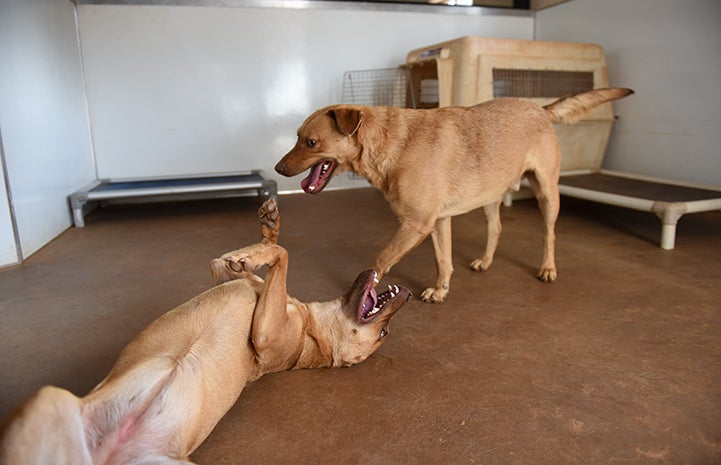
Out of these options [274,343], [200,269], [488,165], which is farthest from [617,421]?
[200,269]

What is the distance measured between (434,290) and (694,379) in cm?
139

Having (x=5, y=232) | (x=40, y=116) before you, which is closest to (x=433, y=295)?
(x=5, y=232)

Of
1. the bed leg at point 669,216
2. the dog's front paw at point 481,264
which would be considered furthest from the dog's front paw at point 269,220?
the bed leg at point 669,216

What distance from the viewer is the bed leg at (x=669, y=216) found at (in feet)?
12.4

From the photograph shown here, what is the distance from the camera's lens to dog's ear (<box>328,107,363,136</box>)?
8.95 feet

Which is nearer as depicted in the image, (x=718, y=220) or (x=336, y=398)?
(x=336, y=398)

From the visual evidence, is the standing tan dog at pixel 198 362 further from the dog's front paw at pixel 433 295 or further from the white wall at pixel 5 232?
the white wall at pixel 5 232

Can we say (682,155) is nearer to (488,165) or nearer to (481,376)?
(488,165)

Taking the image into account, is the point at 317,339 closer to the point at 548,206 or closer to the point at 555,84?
the point at 548,206

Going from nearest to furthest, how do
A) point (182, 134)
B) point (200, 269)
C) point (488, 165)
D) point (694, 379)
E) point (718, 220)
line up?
point (694, 379)
point (488, 165)
point (200, 269)
point (718, 220)
point (182, 134)

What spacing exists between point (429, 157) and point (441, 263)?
687mm

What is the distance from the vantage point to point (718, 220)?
4684 millimetres

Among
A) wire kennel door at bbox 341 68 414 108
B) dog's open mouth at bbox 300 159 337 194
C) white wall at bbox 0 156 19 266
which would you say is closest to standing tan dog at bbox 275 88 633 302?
dog's open mouth at bbox 300 159 337 194

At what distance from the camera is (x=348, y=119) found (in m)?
2.73
